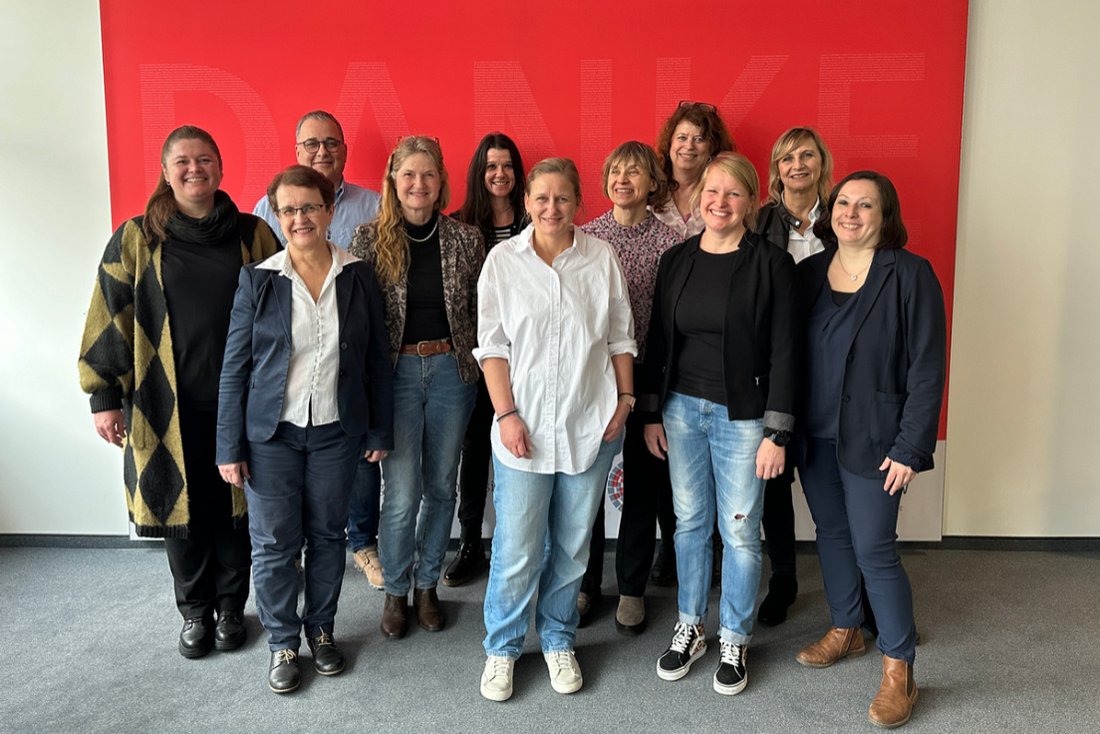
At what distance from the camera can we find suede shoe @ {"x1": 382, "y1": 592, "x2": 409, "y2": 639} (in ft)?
9.44

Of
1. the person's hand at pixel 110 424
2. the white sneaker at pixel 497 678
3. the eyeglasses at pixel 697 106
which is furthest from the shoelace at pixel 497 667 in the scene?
the eyeglasses at pixel 697 106

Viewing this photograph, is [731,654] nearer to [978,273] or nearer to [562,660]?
[562,660]

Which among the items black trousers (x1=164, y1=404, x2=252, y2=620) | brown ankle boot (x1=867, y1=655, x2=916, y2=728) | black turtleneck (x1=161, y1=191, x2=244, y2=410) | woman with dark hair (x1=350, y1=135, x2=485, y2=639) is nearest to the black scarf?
black turtleneck (x1=161, y1=191, x2=244, y2=410)

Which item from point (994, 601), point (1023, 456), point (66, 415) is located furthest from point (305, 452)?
point (1023, 456)

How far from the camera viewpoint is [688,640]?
265 centimetres

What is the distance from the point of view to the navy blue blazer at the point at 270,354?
7.81ft

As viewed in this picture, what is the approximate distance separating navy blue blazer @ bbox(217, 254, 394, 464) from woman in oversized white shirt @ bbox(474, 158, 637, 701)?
391mm

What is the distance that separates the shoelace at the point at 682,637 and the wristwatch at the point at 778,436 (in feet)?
2.50

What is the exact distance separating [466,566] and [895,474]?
1870 millimetres

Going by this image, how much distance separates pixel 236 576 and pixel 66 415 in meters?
1.62

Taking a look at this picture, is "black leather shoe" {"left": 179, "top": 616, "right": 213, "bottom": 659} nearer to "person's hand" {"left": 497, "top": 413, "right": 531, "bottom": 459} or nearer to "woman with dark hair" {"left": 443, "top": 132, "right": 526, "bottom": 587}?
"woman with dark hair" {"left": 443, "top": 132, "right": 526, "bottom": 587}

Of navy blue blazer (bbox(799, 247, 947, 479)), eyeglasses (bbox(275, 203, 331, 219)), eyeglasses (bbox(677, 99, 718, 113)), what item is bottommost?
navy blue blazer (bbox(799, 247, 947, 479))

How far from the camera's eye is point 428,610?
295cm

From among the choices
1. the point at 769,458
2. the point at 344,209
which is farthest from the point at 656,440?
the point at 344,209
